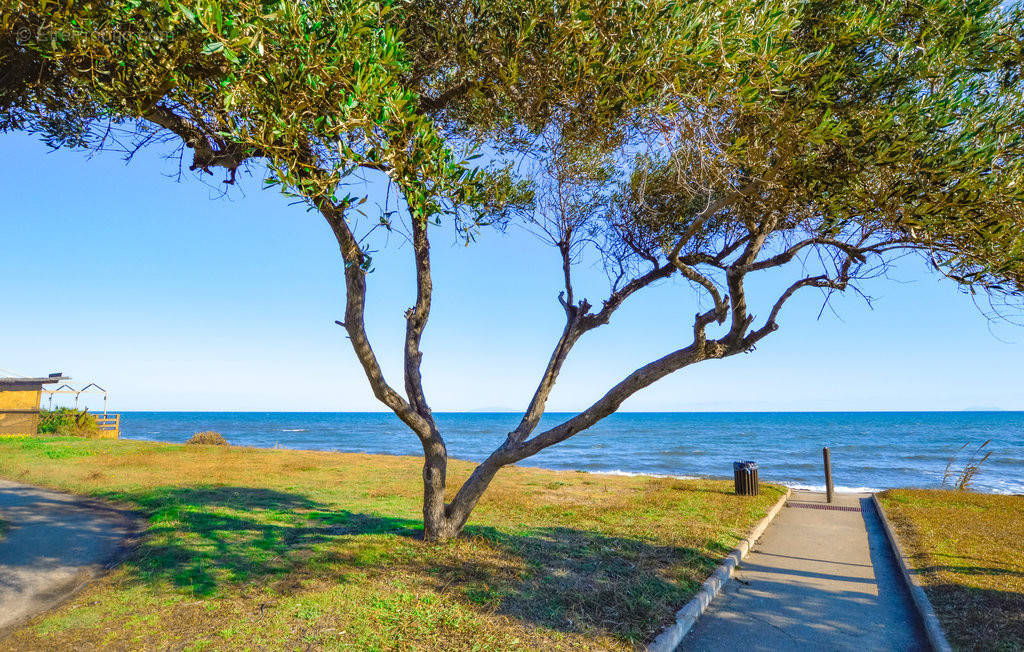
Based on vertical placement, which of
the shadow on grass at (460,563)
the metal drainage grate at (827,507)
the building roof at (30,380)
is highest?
the building roof at (30,380)

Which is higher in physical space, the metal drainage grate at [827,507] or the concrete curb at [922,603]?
the concrete curb at [922,603]

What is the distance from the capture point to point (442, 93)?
693 cm

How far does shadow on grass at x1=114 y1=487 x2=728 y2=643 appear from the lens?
17.3 feet

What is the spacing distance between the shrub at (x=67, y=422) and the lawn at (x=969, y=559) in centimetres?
3471

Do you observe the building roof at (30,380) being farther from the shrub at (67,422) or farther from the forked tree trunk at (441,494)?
the forked tree trunk at (441,494)

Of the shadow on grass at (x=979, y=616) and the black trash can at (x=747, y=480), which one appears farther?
the black trash can at (x=747, y=480)

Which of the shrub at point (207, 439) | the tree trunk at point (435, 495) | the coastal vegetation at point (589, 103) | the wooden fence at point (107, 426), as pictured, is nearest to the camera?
the coastal vegetation at point (589, 103)

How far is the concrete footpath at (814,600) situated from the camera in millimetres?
4938

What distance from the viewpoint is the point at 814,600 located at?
19.8 feet

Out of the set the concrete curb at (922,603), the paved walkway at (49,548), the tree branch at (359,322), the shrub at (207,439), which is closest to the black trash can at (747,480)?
the concrete curb at (922,603)

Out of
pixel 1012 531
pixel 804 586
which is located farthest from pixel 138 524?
pixel 1012 531

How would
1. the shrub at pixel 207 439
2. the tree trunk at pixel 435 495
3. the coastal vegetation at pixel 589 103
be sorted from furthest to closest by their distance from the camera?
the shrub at pixel 207 439 < the tree trunk at pixel 435 495 < the coastal vegetation at pixel 589 103

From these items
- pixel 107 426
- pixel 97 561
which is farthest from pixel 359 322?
pixel 107 426

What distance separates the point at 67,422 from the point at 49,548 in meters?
26.8
